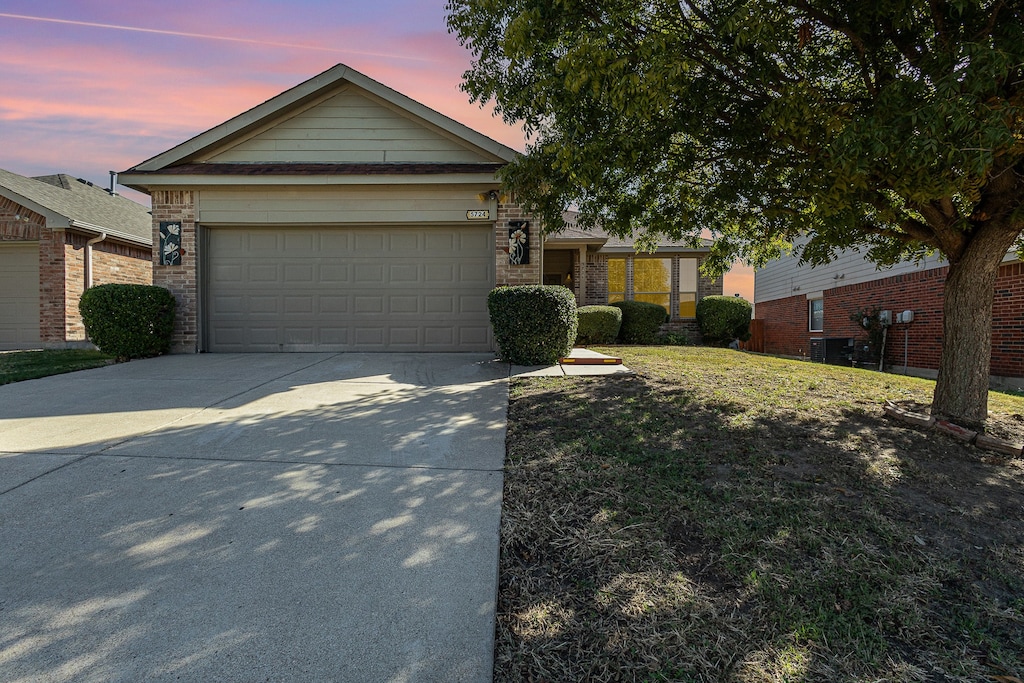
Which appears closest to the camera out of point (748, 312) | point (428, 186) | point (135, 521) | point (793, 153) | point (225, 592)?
point (225, 592)

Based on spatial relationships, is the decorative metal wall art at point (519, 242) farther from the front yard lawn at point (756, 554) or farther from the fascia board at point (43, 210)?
the fascia board at point (43, 210)

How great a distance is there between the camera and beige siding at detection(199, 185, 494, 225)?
9.25 m

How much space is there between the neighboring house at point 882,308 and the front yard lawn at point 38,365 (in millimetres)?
12089

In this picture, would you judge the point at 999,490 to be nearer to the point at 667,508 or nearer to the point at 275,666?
the point at 667,508

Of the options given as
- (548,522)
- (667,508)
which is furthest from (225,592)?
(667,508)

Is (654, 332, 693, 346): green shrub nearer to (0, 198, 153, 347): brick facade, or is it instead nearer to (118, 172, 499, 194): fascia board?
(118, 172, 499, 194): fascia board

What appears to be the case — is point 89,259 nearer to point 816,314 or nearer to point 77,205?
point 77,205

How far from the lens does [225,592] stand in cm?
230

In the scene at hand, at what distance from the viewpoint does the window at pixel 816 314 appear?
1720 cm

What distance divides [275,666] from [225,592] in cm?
57

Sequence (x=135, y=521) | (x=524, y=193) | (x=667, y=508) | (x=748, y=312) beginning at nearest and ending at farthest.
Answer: (x=135, y=521)
(x=667, y=508)
(x=524, y=193)
(x=748, y=312)

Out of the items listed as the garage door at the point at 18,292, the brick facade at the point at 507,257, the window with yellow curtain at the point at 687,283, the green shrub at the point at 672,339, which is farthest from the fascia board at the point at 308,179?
the window with yellow curtain at the point at 687,283

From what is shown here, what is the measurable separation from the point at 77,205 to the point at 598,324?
13.7m

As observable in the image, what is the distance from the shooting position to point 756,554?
2.70 m
